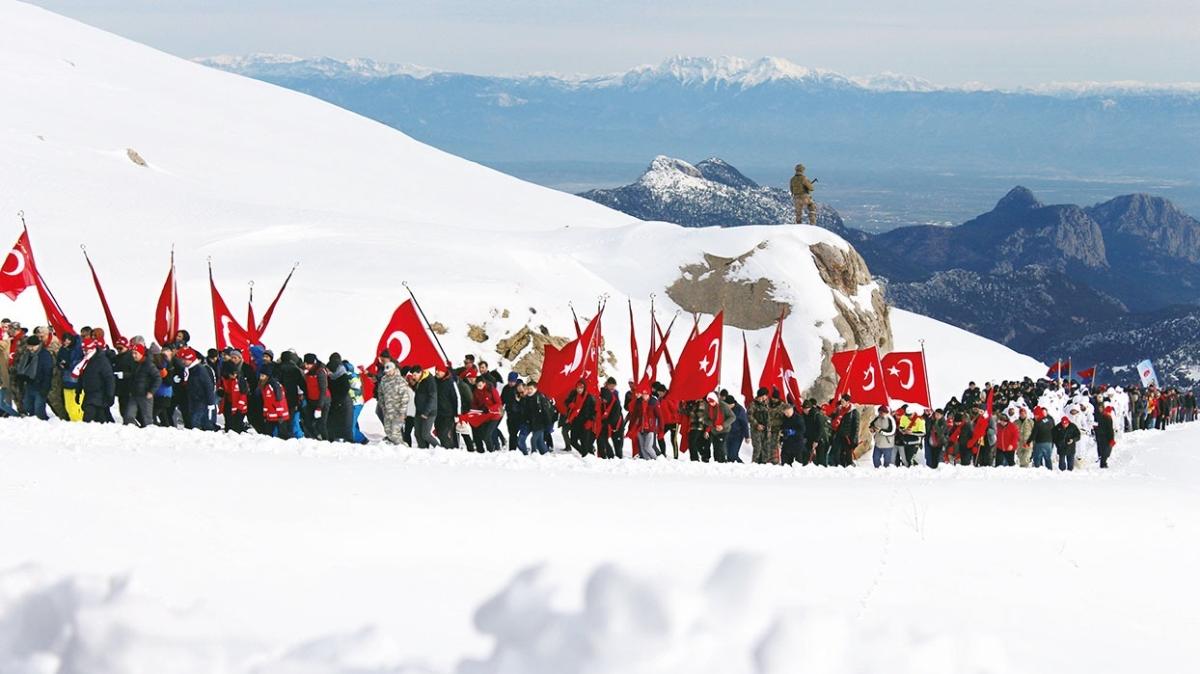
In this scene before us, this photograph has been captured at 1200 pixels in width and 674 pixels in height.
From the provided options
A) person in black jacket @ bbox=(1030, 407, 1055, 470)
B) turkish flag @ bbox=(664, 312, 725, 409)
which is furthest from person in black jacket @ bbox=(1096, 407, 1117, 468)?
turkish flag @ bbox=(664, 312, 725, 409)

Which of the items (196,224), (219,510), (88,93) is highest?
(88,93)

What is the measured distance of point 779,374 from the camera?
21484 millimetres

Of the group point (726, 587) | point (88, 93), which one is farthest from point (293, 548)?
point (88, 93)

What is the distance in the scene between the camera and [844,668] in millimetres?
8359

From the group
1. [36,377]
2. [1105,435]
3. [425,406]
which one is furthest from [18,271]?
[1105,435]

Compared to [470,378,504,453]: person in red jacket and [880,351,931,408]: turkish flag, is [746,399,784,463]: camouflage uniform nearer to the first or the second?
[470,378,504,453]: person in red jacket

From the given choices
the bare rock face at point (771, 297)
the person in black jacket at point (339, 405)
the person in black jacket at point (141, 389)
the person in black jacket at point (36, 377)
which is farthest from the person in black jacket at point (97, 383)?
the bare rock face at point (771, 297)

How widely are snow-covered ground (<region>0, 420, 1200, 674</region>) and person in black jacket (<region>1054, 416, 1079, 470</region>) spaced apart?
8397 millimetres

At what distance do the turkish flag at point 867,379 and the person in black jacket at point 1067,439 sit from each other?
313 centimetres

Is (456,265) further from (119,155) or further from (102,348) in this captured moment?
(119,155)

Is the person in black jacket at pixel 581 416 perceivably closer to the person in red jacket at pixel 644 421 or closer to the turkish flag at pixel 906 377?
the person in red jacket at pixel 644 421

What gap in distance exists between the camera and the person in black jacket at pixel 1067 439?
21.9 metres

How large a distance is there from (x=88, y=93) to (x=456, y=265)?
122 feet

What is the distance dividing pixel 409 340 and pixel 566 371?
2364 millimetres
